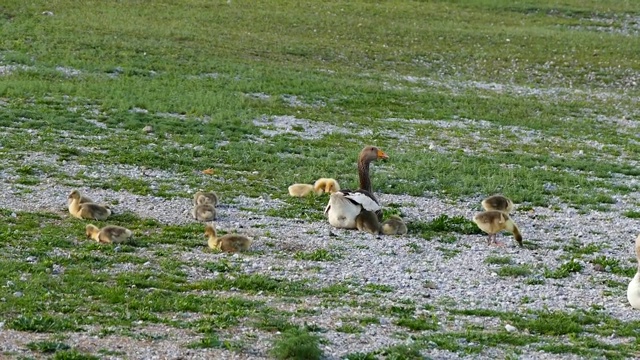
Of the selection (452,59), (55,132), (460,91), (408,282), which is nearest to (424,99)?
(460,91)

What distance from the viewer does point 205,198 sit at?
57.6 feet

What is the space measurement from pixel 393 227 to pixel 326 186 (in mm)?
2882

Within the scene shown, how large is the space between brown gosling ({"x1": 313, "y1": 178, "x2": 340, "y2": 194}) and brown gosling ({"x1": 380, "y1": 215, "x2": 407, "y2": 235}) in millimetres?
2616

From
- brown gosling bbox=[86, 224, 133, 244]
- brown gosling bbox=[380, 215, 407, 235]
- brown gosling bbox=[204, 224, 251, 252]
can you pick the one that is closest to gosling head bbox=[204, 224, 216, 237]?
brown gosling bbox=[204, 224, 251, 252]

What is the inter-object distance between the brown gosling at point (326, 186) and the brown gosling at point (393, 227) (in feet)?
8.58

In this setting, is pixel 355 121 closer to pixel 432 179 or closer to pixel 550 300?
pixel 432 179

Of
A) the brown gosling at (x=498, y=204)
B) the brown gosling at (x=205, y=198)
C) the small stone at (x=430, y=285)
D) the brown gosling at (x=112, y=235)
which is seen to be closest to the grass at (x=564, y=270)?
the small stone at (x=430, y=285)

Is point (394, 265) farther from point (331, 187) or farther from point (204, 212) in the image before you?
point (331, 187)

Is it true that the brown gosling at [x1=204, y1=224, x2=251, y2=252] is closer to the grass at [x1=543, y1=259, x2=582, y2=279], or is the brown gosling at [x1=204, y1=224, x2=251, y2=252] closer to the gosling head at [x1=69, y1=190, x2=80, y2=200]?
the gosling head at [x1=69, y1=190, x2=80, y2=200]

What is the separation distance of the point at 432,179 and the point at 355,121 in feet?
24.7

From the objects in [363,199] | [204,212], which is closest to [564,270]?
[363,199]

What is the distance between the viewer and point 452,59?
43.2m

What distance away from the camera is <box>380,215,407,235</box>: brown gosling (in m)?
16.7

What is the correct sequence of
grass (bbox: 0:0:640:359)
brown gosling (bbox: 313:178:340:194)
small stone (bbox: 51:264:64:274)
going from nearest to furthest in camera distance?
1. grass (bbox: 0:0:640:359)
2. small stone (bbox: 51:264:64:274)
3. brown gosling (bbox: 313:178:340:194)
